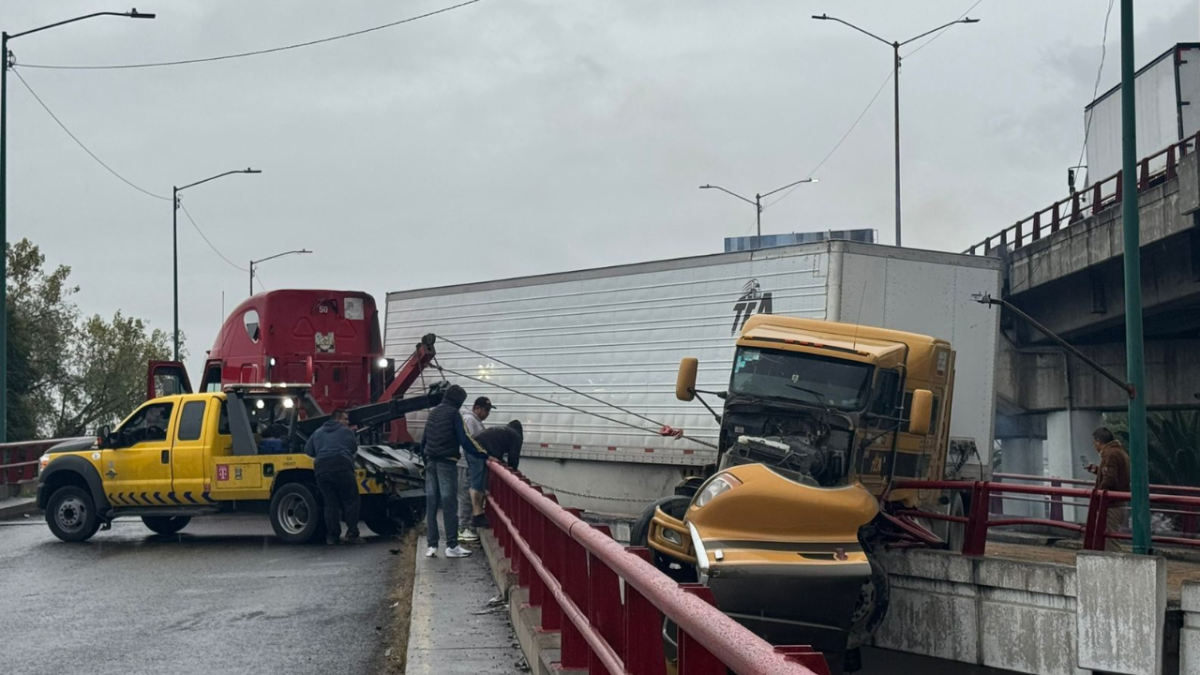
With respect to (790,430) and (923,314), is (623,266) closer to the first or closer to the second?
(923,314)

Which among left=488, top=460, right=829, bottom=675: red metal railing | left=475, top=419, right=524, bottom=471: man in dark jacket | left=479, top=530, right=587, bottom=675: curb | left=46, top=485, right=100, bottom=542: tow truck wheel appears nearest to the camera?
left=488, top=460, right=829, bottom=675: red metal railing

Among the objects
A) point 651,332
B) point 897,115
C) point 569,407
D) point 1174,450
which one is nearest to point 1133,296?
point 651,332

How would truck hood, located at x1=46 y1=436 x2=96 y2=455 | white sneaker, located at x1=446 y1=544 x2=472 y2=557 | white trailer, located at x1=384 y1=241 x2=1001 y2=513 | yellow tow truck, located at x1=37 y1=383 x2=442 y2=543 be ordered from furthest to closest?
1. truck hood, located at x1=46 y1=436 x2=96 y2=455
2. white trailer, located at x1=384 y1=241 x2=1001 y2=513
3. yellow tow truck, located at x1=37 y1=383 x2=442 y2=543
4. white sneaker, located at x1=446 y1=544 x2=472 y2=557

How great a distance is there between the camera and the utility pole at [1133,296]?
14.8 meters

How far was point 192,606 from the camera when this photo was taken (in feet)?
39.0

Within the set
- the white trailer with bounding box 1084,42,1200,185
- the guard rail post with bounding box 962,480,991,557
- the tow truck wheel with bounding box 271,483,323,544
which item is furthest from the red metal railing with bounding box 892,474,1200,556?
the white trailer with bounding box 1084,42,1200,185

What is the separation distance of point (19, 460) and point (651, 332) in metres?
14.4

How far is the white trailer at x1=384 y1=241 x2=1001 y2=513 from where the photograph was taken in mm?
17797

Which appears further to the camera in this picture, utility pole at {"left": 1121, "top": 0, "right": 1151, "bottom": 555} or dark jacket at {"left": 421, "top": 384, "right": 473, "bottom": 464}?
dark jacket at {"left": 421, "top": 384, "right": 473, "bottom": 464}

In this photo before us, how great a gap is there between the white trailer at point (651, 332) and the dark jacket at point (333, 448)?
4.66m

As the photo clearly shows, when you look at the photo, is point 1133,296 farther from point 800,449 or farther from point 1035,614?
point 800,449

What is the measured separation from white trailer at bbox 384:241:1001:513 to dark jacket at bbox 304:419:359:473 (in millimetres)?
4661

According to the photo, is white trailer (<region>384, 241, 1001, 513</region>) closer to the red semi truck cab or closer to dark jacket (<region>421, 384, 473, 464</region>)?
the red semi truck cab

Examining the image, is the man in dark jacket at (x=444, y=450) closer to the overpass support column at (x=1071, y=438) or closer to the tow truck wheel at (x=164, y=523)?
the tow truck wheel at (x=164, y=523)
